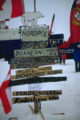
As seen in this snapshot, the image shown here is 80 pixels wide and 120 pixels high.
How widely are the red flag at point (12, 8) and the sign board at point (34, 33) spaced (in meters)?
0.44

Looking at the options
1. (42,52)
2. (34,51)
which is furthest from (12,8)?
(42,52)

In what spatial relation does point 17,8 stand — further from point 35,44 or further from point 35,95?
point 35,95

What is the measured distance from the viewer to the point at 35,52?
403cm

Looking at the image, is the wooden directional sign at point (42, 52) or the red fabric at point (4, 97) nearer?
the red fabric at point (4, 97)

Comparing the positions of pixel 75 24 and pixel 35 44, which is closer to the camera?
pixel 35 44

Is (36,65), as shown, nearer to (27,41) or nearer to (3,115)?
(27,41)

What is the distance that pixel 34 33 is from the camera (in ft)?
13.0

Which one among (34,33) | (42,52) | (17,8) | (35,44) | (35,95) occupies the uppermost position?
(17,8)

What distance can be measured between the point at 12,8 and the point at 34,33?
760 mm

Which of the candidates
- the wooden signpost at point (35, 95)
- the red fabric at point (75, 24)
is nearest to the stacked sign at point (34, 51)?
the wooden signpost at point (35, 95)

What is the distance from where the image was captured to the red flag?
399 cm

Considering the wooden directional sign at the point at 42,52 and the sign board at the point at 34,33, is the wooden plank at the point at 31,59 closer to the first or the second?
the wooden directional sign at the point at 42,52

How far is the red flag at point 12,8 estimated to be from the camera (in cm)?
399

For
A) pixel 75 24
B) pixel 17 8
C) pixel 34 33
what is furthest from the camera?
pixel 75 24
